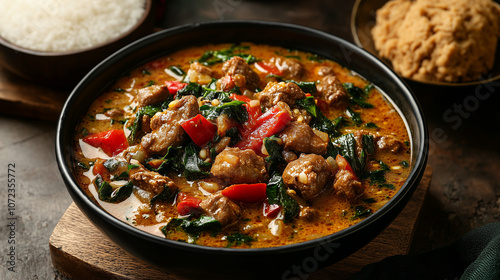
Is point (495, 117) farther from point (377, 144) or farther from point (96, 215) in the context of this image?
point (96, 215)

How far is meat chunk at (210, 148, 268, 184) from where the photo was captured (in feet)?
11.8

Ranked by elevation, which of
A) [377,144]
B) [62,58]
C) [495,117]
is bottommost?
[495,117]

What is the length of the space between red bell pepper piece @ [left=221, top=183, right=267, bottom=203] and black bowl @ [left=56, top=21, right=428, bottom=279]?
1.84 feet

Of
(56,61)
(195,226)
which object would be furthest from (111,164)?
(56,61)

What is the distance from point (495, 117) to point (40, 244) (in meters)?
4.98

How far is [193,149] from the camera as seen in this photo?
3.90 meters

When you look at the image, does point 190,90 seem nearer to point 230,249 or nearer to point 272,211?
point 272,211

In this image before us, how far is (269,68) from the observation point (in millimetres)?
4926

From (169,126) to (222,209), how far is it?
86 cm

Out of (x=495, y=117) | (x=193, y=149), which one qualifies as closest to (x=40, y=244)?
(x=193, y=149)

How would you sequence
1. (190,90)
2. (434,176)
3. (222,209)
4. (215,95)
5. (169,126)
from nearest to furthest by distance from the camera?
(222,209), (169,126), (215,95), (190,90), (434,176)

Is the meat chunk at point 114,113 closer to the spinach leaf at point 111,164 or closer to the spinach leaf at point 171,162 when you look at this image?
the spinach leaf at point 111,164

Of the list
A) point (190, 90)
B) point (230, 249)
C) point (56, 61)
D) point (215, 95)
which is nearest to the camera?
point (230, 249)

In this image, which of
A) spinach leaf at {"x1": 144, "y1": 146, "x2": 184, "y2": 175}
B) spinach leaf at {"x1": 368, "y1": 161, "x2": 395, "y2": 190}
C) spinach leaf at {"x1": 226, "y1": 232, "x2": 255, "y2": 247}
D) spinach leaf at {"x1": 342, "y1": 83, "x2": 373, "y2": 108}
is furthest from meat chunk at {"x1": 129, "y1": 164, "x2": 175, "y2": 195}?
spinach leaf at {"x1": 342, "y1": 83, "x2": 373, "y2": 108}
